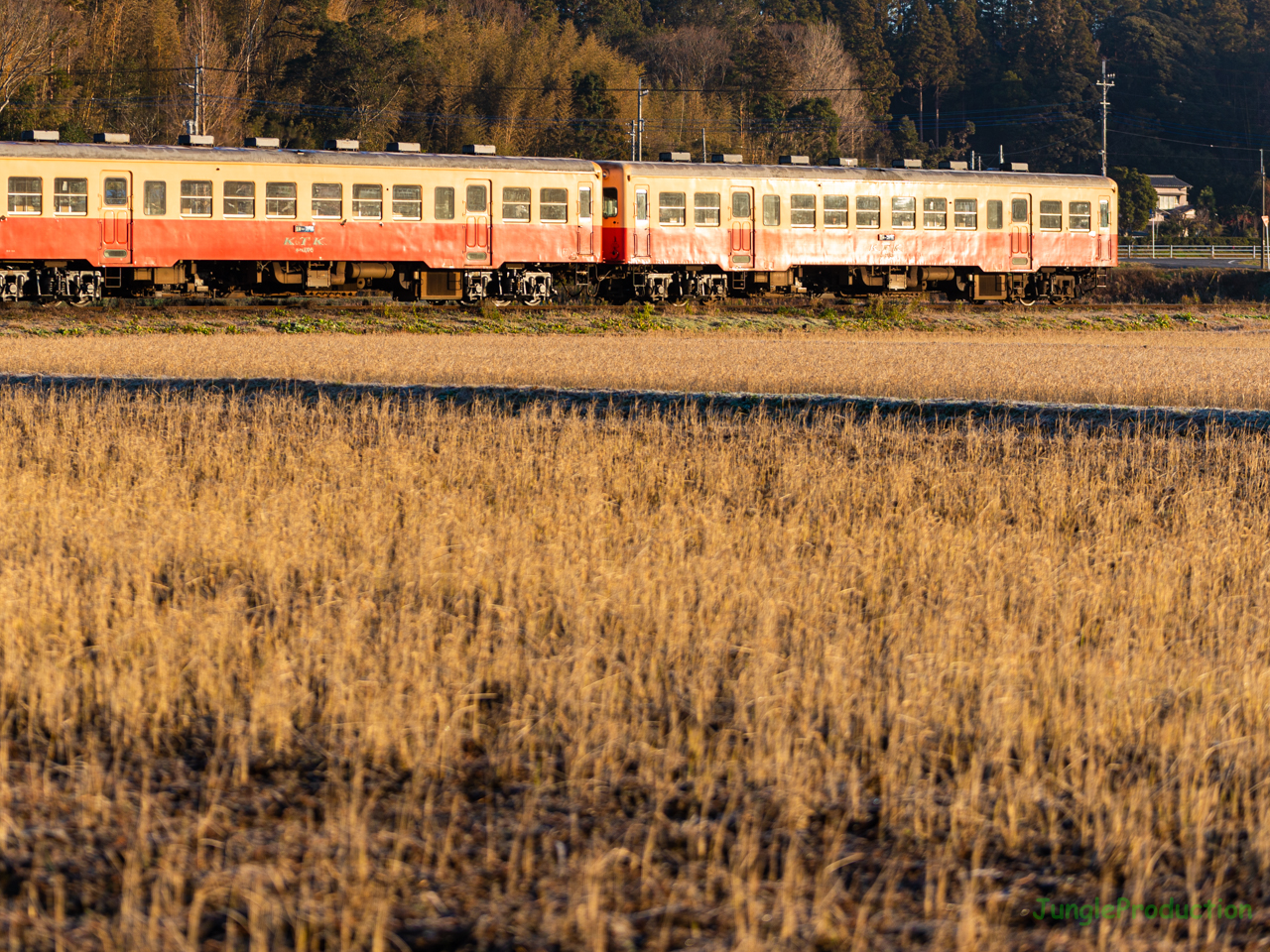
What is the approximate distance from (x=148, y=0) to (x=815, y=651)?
2975 inches

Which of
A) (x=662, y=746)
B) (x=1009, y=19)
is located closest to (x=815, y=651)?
(x=662, y=746)

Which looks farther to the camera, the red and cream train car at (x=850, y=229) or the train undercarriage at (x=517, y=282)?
the red and cream train car at (x=850, y=229)

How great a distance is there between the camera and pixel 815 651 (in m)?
6.26

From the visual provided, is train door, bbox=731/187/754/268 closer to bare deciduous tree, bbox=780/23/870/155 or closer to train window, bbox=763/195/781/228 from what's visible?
train window, bbox=763/195/781/228

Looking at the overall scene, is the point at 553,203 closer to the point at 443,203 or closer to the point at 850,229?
the point at 443,203

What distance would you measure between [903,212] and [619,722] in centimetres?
3019

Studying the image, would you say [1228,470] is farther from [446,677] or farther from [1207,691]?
[446,677]

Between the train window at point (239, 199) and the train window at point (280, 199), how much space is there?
274 millimetres

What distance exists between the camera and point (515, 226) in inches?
1232

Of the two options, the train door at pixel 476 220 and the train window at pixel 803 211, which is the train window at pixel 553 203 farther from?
the train window at pixel 803 211

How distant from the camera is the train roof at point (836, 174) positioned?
32.2m

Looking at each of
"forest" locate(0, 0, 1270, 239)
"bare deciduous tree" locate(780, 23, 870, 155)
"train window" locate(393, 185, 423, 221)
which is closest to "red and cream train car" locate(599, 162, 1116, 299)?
"train window" locate(393, 185, 423, 221)

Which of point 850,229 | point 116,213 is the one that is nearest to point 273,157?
point 116,213

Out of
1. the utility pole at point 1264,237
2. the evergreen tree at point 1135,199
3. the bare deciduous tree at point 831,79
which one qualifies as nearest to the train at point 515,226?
the utility pole at point 1264,237
